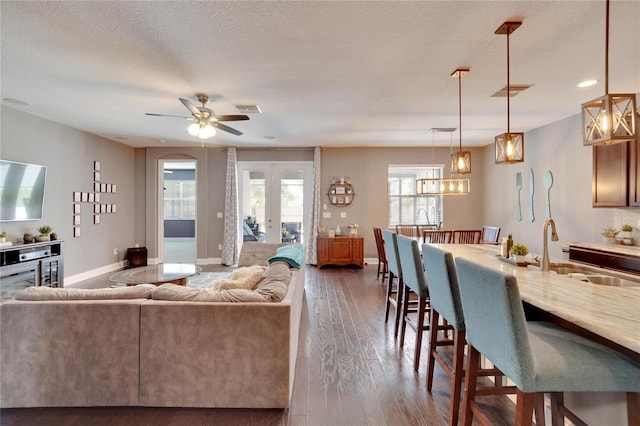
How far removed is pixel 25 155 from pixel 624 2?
6.48m

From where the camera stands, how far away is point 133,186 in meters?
6.96

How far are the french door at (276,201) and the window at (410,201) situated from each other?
6.24 ft

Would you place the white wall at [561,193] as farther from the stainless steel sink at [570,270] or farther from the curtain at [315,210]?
the curtain at [315,210]

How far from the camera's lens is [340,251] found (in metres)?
6.49

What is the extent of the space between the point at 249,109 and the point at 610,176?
4.48 meters

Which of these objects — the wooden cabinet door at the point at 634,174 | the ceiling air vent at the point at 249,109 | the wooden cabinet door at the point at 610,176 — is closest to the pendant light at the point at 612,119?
the wooden cabinet door at the point at 634,174

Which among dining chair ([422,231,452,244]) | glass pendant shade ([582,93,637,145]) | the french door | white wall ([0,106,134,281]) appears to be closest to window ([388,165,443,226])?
the french door

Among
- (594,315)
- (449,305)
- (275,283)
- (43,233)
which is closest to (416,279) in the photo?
(449,305)

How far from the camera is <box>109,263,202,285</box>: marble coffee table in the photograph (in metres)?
3.60

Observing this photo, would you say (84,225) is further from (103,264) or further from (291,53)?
(291,53)

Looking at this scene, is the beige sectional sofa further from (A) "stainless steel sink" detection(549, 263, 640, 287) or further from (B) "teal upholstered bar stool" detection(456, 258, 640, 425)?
(A) "stainless steel sink" detection(549, 263, 640, 287)

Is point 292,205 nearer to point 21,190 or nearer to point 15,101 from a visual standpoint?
point 21,190

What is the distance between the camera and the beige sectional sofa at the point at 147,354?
1963 mm

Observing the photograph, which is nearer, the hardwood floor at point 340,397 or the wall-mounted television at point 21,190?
the hardwood floor at point 340,397
